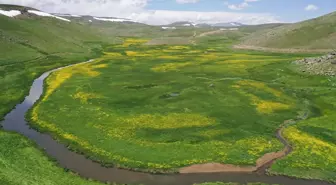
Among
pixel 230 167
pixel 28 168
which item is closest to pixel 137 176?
pixel 230 167

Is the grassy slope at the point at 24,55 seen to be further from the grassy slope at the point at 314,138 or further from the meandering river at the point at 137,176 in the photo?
the grassy slope at the point at 314,138

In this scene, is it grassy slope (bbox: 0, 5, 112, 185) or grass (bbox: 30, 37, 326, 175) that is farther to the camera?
grass (bbox: 30, 37, 326, 175)

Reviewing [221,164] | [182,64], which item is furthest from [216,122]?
[182,64]

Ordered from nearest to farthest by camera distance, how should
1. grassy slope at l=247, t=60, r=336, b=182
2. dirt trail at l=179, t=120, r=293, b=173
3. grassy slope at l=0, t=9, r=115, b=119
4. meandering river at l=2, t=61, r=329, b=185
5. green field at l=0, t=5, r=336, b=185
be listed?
1. meandering river at l=2, t=61, r=329, b=185
2. dirt trail at l=179, t=120, r=293, b=173
3. grassy slope at l=247, t=60, r=336, b=182
4. green field at l=0, t=5, r=336, b=185
5. grassy slope at l=0, t=9, r=115, b=119

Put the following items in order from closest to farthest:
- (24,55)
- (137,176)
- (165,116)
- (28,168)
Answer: (28,168)
(137,176)
(165,116)
(24,55)

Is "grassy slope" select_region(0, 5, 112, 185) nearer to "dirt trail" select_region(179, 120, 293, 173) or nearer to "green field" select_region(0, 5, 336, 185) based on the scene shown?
"green field" select_region(0, 5, 336, 185)

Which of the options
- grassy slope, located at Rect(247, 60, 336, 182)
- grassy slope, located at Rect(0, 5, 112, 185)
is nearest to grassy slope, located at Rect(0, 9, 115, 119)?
grassy slope, located at Rect(0, 5, 112, 185)

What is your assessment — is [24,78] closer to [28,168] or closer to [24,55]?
[24,55]

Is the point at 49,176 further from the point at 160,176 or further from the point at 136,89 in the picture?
the point at 136,89
